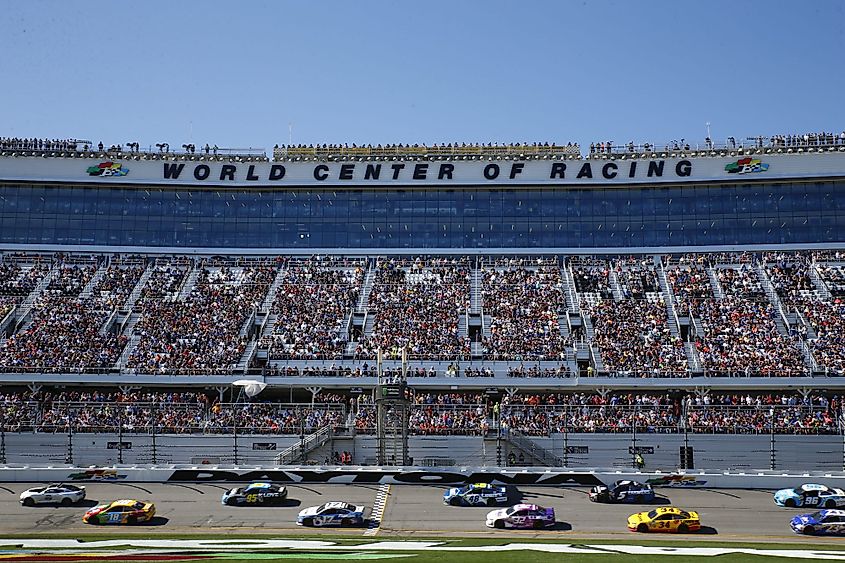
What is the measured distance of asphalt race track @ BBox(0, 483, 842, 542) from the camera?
2977 centimetres

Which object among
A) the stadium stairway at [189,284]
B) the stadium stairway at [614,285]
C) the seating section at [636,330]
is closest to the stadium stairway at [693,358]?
the seating section at [636,330]

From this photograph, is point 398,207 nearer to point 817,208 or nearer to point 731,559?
point 817,208

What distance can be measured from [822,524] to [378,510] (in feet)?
51.3

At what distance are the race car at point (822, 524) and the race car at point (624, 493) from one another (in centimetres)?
601

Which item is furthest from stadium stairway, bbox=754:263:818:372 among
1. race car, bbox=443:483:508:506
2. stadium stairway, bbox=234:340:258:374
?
stadium stairway, bbox=234:340:258:374

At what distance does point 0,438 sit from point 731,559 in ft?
116

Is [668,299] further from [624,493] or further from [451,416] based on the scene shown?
[624,493]

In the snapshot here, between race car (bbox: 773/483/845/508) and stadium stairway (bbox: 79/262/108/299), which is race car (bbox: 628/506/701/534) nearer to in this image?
race car (bbox: 773/483/845/508)

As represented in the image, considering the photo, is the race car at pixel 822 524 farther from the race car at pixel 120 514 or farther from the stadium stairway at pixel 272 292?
the stadium stairway at pixel 272 292

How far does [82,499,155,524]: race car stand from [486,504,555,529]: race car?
40.0ft

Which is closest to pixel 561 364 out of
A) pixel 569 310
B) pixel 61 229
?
pixel 569 310

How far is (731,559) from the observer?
22.6 metres

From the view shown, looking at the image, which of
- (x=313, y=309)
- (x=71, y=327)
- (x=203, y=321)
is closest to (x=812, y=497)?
(x=313, y=309)

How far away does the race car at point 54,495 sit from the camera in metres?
33.8
